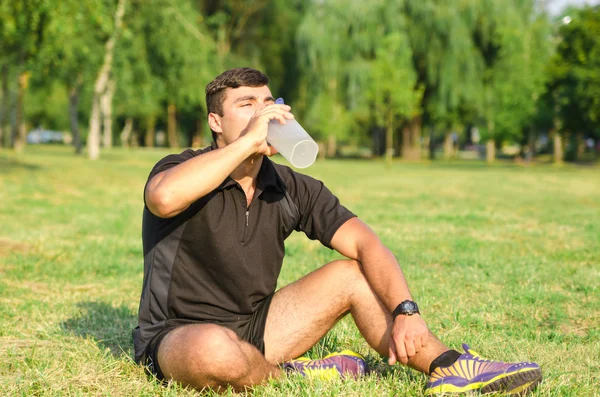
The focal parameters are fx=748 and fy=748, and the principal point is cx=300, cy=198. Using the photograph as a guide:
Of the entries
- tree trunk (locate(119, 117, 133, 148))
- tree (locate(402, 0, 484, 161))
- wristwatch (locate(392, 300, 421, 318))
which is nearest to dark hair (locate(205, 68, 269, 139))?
wristwatch (locate(392, 300, 421, 318))

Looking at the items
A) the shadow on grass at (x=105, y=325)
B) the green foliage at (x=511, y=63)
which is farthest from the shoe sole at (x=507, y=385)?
the green foliage at (x=511, y=63)

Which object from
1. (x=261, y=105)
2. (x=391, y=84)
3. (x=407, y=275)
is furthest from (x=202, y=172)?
(x=391, y=84)

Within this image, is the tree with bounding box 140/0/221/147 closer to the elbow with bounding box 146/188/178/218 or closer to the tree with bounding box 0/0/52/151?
the tree with bounding box 0/0/52/151

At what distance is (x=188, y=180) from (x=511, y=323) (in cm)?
302

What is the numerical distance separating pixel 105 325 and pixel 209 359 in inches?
87.6

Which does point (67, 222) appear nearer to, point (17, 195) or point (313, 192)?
point (17, 195)

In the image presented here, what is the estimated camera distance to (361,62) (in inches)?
1523

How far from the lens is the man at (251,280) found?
10.9ft

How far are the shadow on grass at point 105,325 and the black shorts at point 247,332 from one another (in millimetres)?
812

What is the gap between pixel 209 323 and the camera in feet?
11.2

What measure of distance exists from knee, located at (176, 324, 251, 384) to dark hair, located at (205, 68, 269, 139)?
107 cm

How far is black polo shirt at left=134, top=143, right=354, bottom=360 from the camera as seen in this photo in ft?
11.6

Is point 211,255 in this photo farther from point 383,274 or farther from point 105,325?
point 105,325

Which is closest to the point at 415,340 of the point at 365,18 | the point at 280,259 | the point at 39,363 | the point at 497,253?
the point at 280,259
